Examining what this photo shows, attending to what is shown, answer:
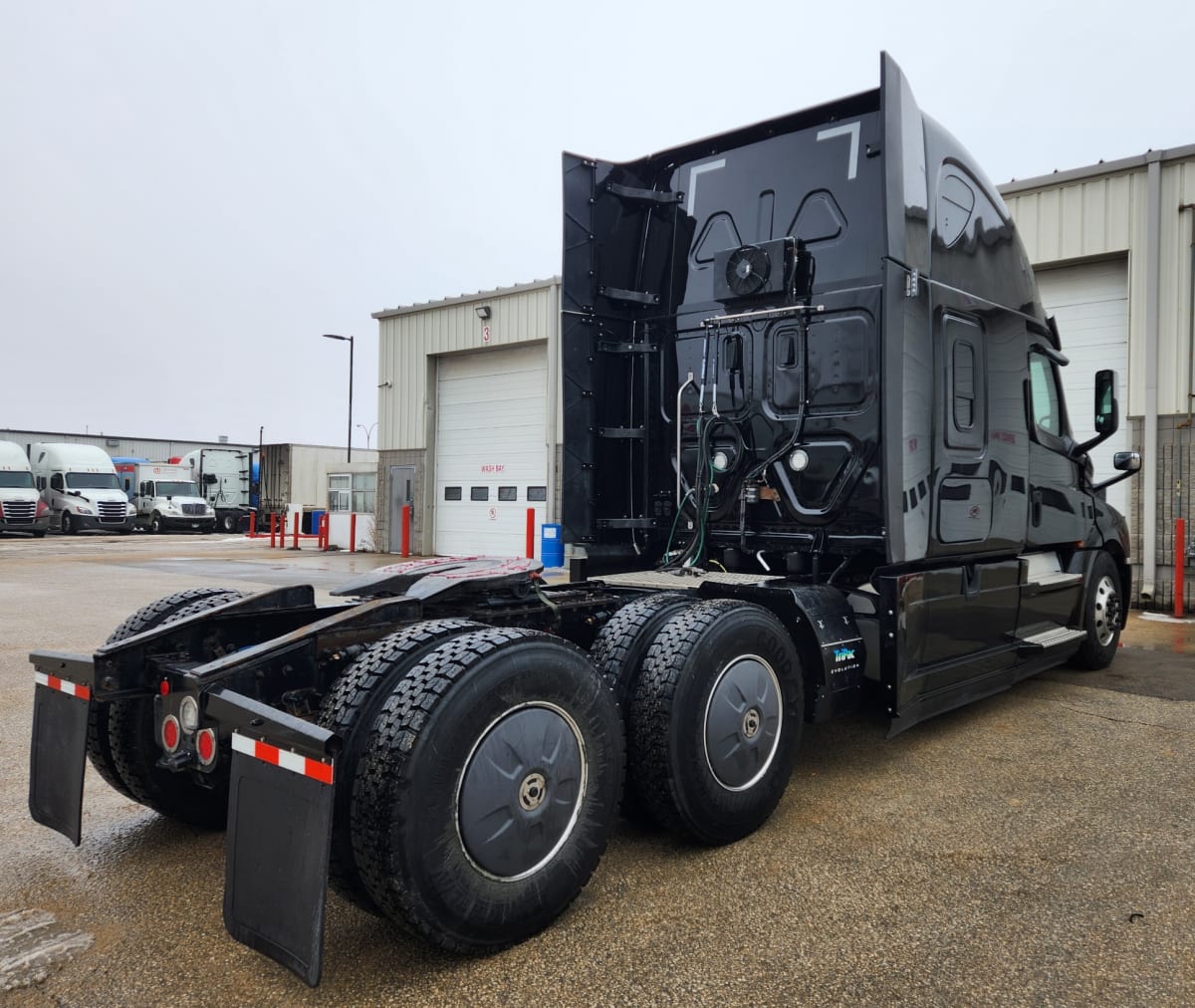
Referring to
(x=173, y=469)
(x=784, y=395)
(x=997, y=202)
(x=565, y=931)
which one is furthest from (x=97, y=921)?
(x=173, y=469)

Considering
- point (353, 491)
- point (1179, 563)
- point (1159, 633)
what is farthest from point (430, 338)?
point (1159, 633)

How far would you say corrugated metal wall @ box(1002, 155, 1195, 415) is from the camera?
10.2 m

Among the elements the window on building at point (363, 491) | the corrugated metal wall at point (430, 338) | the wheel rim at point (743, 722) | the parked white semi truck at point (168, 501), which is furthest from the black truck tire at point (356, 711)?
the parked white semi truck at point (168, 501)

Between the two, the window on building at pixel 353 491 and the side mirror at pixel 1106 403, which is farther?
the window on building at pixel 353 491

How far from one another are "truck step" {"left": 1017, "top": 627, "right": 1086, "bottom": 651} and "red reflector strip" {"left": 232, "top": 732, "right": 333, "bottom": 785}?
4.14 m

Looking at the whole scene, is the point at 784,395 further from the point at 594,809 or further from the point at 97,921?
the point at 97,921

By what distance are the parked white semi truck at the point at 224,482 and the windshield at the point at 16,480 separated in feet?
20.7

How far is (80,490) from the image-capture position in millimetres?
29750

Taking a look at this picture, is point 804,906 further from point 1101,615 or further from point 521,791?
point 1101,615

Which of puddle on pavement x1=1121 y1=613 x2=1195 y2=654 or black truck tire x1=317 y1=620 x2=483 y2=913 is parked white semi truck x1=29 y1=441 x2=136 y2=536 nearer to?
puddle on pavement x1=1121 y1=613 x2=1195 y2=654

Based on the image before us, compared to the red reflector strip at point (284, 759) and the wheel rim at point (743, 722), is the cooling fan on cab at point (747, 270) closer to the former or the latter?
the wheel rim at point (743, 722)

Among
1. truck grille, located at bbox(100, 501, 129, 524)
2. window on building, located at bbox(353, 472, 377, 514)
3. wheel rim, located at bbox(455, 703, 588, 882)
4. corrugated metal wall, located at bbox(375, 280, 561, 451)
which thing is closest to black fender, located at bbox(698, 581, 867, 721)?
wheel rim, located at bbox(455, 703, 588, 882)

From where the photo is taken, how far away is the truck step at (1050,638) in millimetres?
5012

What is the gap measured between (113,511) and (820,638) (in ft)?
103
